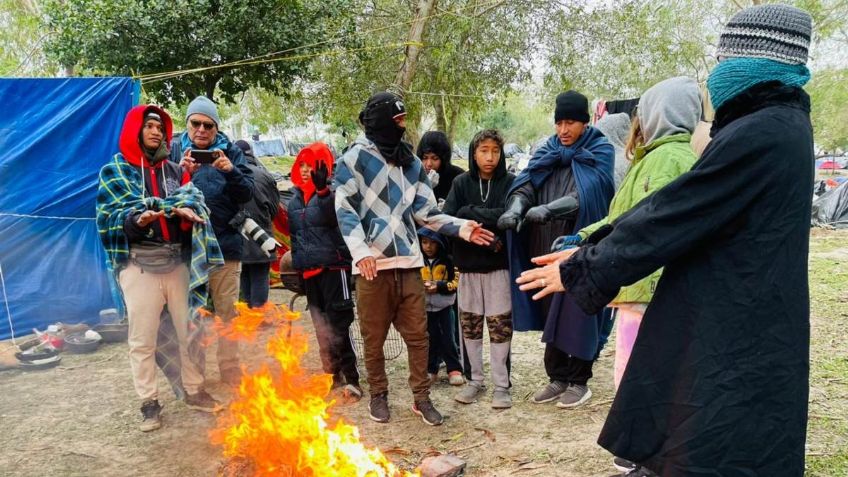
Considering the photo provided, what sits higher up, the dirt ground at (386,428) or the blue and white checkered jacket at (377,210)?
the blue and white checkered jacket at (377,210)

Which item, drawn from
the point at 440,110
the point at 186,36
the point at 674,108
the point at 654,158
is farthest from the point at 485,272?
the point at 440,110

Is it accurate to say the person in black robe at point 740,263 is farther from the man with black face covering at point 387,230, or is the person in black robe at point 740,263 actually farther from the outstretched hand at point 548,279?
the man with black face covering at point 387,230

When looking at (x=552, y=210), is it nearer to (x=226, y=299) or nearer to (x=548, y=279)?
(x=548, y=279)

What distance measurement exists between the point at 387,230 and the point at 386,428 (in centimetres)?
144

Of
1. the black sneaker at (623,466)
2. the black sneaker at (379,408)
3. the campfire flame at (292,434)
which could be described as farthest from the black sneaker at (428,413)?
the black sneaker at (623,466)

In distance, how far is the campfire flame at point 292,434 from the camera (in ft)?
9.36

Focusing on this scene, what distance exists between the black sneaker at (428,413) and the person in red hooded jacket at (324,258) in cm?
70

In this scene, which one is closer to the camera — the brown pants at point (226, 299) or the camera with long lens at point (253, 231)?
the camera with long lens at point (253, 231)

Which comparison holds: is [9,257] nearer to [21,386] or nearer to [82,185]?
[82,185]

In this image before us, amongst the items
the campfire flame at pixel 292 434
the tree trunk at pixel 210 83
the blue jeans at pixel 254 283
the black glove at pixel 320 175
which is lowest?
the campfire flame at pixel 292 434

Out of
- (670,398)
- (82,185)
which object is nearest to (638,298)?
(670,398)

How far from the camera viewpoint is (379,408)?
13.5 feet

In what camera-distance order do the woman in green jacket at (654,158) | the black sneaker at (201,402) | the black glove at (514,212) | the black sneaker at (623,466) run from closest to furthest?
the woman in green jacket at (654,158) < the black sneaker at (623,466) < the black glove at (514,212) < the black sneaker at (201,402)

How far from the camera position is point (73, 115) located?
5961 millimetres
